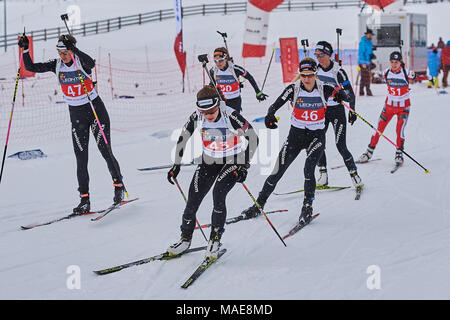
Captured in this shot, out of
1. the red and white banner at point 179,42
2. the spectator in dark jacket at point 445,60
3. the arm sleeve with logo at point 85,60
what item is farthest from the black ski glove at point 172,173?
the spectator in dark jacket at point 445,60

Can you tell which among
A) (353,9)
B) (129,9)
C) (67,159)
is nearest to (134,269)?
(67,159)

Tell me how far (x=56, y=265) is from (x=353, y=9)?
42653 mm

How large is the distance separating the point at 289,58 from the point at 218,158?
38.0 feet

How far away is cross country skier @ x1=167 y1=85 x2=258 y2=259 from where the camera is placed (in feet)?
16.1

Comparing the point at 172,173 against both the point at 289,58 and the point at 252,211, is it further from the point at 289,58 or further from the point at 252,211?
the point at 289,58

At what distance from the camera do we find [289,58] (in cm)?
1598

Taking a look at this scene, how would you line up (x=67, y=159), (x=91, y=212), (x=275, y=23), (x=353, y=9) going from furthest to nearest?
(x=353, y=9), (x=275, y=23), (x=67, y=159), (x=91, y=212)

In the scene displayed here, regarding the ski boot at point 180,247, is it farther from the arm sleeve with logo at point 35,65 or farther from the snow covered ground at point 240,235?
the arm sleeve with logo at point 35,65

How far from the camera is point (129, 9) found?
47.3 meters

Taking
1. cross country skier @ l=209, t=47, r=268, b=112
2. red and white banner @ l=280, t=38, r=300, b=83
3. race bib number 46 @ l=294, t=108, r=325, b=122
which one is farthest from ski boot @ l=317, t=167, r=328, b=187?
red and white banner @ l=280, t=38, r=300, b=83

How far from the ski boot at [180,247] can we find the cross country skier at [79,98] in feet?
6.86

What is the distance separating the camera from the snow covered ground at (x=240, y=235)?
14.5 ft

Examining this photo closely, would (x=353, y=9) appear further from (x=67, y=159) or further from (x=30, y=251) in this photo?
(x=30, y=251)

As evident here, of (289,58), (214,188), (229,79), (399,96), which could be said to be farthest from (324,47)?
(289,58)
